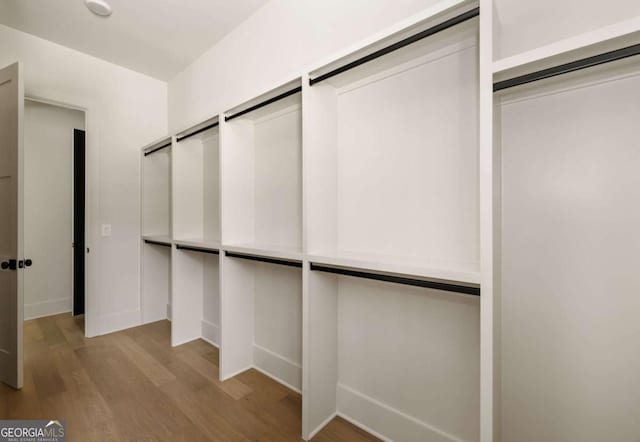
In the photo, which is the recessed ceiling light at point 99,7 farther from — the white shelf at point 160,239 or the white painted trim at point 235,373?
the white painted trim at point 235,373

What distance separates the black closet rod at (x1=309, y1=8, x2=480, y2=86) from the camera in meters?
1.11

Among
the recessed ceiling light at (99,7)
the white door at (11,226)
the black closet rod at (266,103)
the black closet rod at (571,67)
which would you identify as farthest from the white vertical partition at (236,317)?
the recessed ceiling light at (99,7)

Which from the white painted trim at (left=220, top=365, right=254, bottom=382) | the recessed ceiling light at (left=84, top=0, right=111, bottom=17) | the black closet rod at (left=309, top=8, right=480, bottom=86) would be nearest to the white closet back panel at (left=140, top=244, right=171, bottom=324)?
the white painted trim at (left=220, top=365, right=254, bottom=382)

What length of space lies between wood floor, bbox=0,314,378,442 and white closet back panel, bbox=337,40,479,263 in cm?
116

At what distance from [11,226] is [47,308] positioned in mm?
2179

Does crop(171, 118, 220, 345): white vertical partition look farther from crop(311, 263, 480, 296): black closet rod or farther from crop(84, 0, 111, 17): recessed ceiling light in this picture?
crop(311, 263, 480, 296): black closet rod

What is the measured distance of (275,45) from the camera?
7.23 ft

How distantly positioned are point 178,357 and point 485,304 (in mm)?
2512

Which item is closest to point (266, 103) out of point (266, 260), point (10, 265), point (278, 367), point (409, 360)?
point (266, 260)

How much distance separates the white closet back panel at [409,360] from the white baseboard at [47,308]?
3911 millimetres

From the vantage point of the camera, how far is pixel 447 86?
1384 mm

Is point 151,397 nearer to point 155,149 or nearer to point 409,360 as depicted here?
point 409,360

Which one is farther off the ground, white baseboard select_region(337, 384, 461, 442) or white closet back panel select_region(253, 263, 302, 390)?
white closet back panel select_region(253, 263, 302, 390)

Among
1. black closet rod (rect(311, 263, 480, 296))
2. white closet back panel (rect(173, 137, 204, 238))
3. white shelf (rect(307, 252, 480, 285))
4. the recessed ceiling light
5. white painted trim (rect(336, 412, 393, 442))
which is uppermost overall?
the recessed ceiling light
